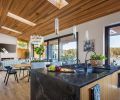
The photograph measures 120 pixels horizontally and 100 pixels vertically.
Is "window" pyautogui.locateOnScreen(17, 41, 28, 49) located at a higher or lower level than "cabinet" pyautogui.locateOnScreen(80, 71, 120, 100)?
higher

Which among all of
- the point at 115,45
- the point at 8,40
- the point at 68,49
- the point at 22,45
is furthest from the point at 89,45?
the point at 22,45

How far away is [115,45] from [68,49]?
106 inches

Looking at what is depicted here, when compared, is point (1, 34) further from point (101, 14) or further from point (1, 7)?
point (101, 14)

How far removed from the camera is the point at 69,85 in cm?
147

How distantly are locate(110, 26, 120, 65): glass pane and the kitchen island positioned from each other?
1924 millimetres

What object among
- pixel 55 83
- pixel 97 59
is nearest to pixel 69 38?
pixel 97 59

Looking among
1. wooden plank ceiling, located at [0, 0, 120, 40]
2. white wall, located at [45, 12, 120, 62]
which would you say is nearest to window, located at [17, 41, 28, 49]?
wooden plank ceiling, located at [0, 0, 120, 40]

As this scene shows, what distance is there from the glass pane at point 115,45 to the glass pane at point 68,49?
183cm

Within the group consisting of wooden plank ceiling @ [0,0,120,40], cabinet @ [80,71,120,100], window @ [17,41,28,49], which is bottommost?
cabinet @ [80,71,120,100]

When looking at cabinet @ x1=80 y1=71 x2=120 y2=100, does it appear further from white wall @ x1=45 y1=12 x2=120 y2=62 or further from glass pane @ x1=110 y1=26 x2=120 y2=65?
white wall @ x1=45 y1=12 x2=120 y2=62

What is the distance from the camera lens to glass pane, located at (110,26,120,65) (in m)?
4.39

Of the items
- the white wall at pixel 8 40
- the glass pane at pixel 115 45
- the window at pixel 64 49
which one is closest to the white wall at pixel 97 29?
the glass pane at pixel 115 45

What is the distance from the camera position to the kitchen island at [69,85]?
55.4 inches

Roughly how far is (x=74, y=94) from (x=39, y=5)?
333 cm
